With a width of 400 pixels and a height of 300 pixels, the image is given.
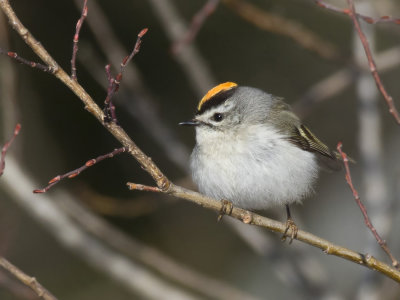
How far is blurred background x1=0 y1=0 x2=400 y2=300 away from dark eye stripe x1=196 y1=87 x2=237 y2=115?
3.02 ft

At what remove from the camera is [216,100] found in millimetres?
3729

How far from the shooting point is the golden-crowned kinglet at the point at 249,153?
341 cm

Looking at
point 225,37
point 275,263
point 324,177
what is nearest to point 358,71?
point 275,263

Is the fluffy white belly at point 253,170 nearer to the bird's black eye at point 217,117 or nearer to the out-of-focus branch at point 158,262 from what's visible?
the bird's black eye at point 217,117

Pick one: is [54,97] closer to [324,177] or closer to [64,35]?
[64,35]

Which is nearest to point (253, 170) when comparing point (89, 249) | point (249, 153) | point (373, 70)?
point (249, 153)

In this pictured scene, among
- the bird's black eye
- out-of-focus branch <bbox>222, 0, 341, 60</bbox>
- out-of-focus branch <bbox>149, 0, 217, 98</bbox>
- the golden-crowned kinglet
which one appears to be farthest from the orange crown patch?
out-of-focus branch <bbox>149, 0, 217, 98</bbox>

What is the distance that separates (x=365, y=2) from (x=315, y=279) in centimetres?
226

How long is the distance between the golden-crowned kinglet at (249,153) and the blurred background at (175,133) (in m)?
0.90

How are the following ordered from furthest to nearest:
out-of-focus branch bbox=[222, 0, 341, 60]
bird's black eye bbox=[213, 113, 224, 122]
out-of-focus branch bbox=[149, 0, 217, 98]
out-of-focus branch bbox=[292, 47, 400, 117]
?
out-of-focus branch bbox=[149, 0, 217, 98], out-of-focus branch bbox=[292, 47, 400, 117], out-of-focus branch bbox=[222, 0, 341, 60], bird's black eye bbox=[213, 113, 224, 122]

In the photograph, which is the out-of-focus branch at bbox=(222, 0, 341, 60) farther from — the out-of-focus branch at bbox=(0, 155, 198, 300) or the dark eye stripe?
the out-of-focus branch at bbox=(0, 155, 198, 300)

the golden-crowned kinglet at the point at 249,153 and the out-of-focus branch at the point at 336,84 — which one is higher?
the out-of-focus branch at the point at 336,84

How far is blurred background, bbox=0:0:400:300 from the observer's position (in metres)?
4.76

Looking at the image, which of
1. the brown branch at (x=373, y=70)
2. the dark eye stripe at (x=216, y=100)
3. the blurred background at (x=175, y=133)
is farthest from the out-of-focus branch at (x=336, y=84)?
the brown branch at (x=373, y=70)
